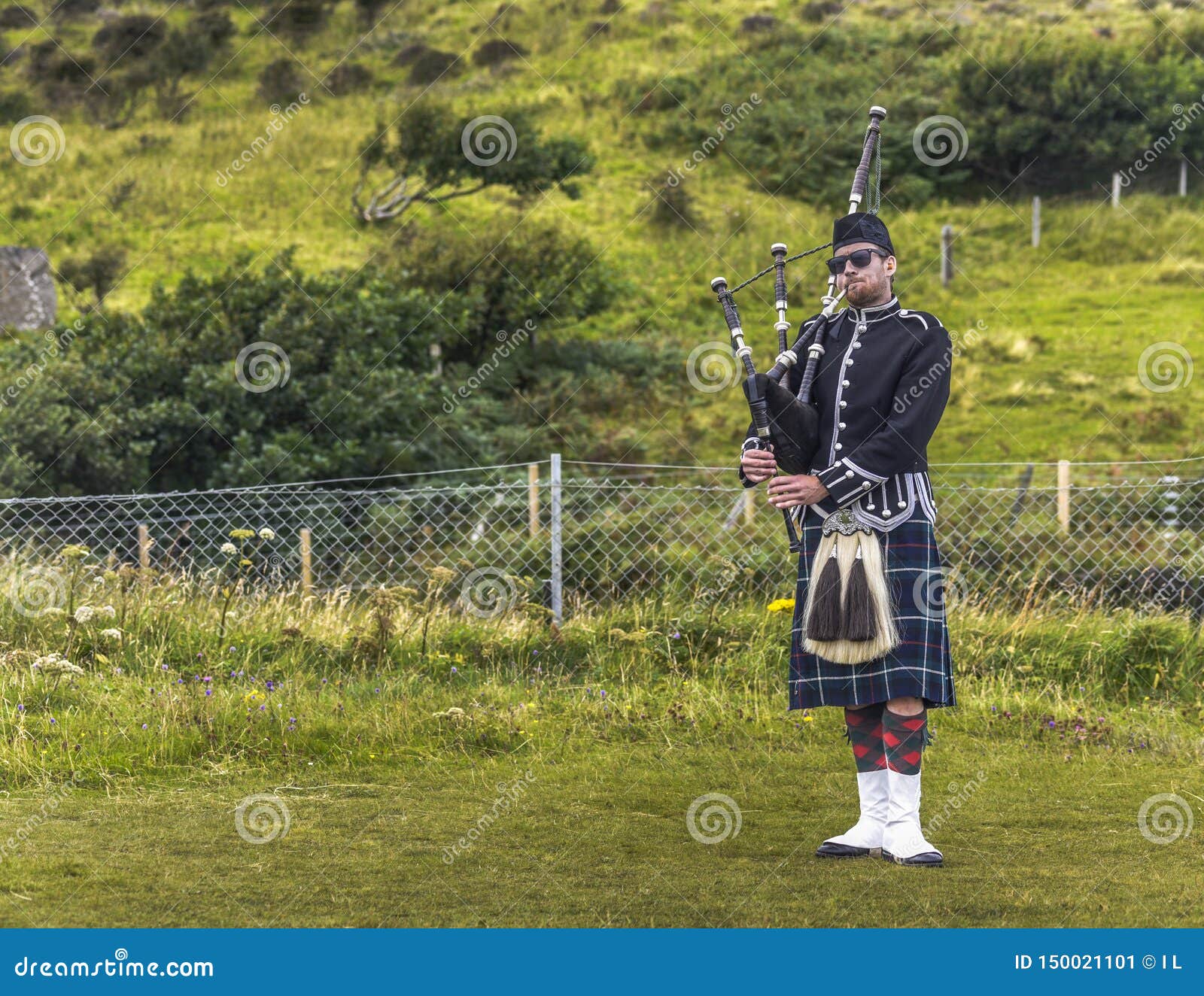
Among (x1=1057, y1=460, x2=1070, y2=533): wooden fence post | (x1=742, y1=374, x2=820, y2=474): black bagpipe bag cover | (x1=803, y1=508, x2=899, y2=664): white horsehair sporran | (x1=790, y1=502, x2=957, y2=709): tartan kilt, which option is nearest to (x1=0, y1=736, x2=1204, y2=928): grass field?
(x1=790, y1=502, x2=957, y2=709): tartan kilt

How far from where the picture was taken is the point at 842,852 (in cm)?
438

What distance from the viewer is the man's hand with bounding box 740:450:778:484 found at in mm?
4344

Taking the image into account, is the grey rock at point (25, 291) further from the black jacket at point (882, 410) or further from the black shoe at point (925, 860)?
the black shoe at point (925, 860)

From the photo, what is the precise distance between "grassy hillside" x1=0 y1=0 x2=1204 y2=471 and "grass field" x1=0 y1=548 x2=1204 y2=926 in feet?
28.6

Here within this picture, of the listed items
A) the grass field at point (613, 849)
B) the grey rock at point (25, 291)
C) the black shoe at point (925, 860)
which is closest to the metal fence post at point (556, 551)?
the grass field at point (613, 849)

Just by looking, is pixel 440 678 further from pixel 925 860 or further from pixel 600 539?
pixel 600 539

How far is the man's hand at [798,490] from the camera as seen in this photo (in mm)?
4348

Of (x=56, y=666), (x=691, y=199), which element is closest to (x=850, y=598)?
(x=56, y=666)

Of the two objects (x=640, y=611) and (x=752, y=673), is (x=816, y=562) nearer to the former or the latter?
(x=752, y=673)

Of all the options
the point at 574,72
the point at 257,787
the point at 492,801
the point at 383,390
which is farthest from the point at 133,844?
the point at 574,72

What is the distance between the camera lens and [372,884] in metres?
3.99

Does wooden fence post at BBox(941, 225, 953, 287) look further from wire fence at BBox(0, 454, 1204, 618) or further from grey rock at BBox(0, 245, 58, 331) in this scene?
grey rock at BBox(0, 245, 58, 331)

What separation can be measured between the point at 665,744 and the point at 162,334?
1023cm

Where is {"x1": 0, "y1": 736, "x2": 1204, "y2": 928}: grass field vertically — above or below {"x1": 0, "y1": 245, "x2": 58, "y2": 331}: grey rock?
below
